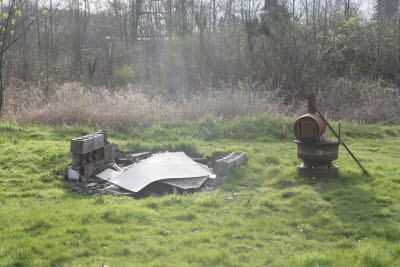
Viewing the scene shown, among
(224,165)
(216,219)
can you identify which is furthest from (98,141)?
(216,219)

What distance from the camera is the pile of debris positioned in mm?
5855

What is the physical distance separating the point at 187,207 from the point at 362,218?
235 centimetres

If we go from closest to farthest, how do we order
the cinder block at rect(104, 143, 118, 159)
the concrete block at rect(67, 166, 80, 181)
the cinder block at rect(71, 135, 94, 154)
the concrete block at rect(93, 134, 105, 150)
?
the cinder block at rect(71, 135, 94, 154) → the concrete block at rect(67, 166, 80, 181) → the concrete block at rect(93, 134, 105, 150) → the cinder block at rect(104, 143, 118, 159)

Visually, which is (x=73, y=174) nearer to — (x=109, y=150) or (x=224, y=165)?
(x=109, y=150)

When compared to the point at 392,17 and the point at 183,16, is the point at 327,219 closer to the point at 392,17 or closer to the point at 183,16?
the point at 392,17

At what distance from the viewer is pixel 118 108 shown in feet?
34.9

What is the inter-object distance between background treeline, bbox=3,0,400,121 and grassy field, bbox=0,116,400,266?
22.6 ft

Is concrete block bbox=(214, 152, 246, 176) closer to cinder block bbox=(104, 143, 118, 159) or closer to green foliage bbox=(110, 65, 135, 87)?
cinder block bbox=(104, 143, 118, 159)

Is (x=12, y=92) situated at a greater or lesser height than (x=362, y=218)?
greater

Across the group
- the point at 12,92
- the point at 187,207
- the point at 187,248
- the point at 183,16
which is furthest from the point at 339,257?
the point at 183,16

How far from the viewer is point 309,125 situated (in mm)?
5527

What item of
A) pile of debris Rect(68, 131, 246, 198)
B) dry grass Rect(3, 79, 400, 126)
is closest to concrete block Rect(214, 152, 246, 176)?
pile of debris Rect(68, 131, 246, 198)

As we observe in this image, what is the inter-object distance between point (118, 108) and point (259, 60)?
26.3 ft

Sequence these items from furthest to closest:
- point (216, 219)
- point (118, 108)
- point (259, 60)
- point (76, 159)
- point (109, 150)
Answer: point (259, 60), point (118, 108), point (109, 150), point (76, 159), point (216, 219)
